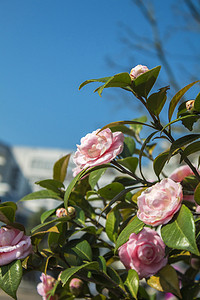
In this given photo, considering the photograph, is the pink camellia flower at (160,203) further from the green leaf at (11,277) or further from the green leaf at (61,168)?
the green leaf at (61,168)

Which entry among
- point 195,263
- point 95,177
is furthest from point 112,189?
point 195,263

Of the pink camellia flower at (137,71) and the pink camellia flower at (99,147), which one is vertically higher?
the pink camellia flower at (137,71)

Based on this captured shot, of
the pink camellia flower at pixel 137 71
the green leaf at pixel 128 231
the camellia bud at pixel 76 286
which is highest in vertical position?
the pink camellia flower at pixel 137 71

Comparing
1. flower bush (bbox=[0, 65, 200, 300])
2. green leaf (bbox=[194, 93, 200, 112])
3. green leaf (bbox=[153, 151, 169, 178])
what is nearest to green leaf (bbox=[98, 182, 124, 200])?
flower bush (bbox=[0, 65, 200, 300])

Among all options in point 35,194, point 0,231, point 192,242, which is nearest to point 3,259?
point 0,231

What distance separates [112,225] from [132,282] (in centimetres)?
11

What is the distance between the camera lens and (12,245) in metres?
0.55

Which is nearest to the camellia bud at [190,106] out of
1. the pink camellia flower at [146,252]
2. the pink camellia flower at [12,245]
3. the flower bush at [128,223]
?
the flower bush at [128,223]

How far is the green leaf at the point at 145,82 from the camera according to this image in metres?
0.46

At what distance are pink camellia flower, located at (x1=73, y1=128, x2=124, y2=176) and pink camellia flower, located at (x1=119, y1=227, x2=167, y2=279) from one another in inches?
6.1

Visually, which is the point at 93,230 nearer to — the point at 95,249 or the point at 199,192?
the point at 95,249

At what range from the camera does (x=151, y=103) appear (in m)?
0.49

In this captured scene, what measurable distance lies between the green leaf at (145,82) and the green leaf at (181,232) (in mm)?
162

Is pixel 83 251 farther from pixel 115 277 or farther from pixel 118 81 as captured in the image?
pixel 118 81
